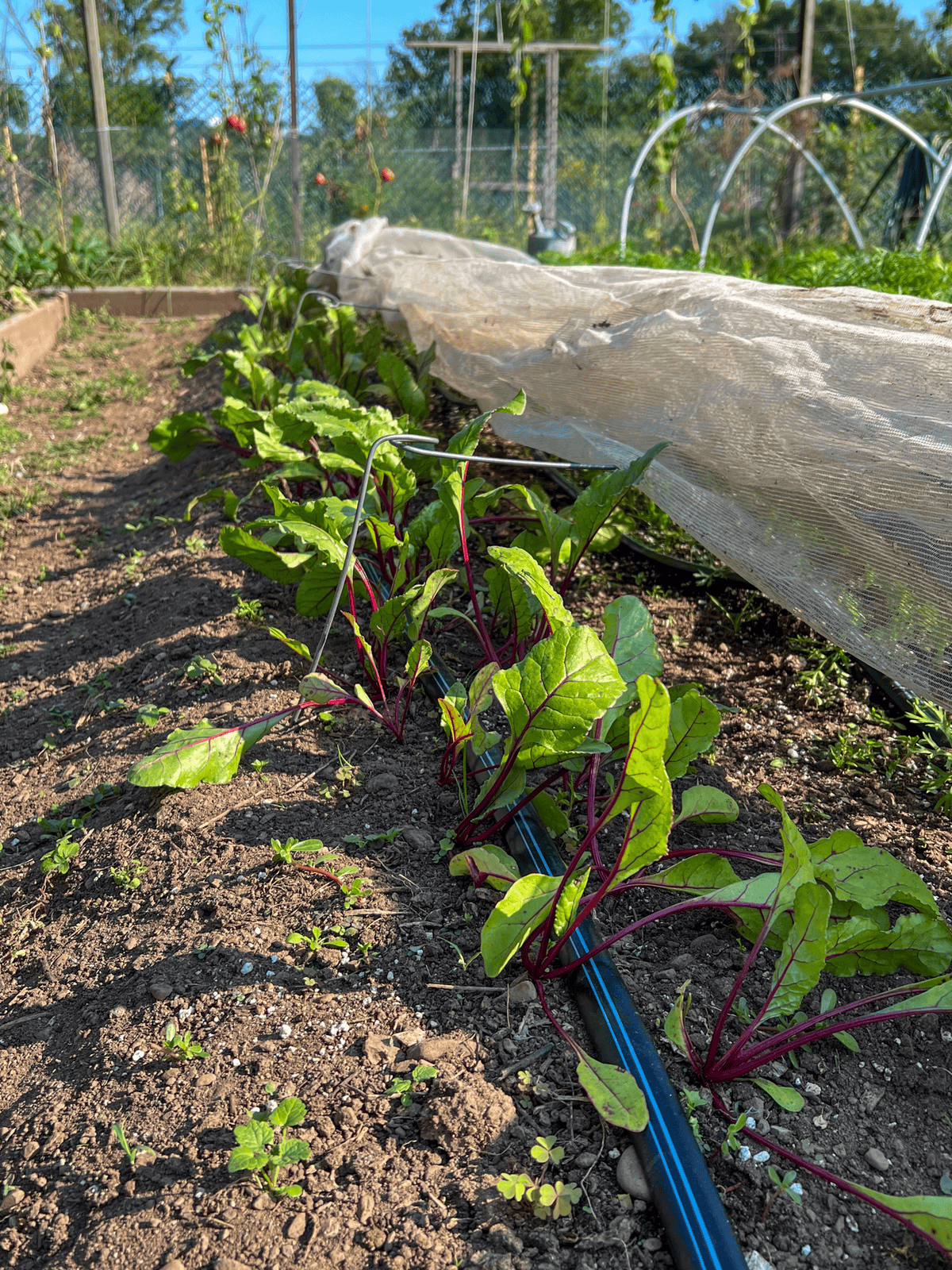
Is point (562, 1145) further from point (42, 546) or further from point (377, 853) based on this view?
point (42, 546)

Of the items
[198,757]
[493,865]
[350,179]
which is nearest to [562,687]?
[493,865]

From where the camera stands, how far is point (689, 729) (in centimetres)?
140

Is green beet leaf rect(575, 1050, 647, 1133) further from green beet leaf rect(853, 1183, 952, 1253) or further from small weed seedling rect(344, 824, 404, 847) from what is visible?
small weed seedling rect(344, 824, 404, 847)

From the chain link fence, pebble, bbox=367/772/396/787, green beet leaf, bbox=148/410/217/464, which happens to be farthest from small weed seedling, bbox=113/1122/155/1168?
the chain link fence

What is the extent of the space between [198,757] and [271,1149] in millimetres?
621

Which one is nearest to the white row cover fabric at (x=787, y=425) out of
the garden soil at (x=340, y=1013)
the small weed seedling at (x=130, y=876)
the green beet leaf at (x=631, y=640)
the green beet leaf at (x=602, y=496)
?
the green beet leaf at (x=602, y=496)

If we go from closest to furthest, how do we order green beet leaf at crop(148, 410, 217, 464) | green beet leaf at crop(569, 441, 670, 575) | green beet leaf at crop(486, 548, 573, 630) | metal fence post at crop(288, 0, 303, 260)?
green beet leaf at crop(486, 548, 573, 630), green beet leaf at crop(569, 441, 670, 575), green beet leaf at crop(148, 410, 217, 464), metal fence post at crop(288, 0, 303, 260)

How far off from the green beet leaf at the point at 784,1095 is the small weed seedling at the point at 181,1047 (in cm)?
65

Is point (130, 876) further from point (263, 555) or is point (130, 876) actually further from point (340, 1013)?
point (263, 555)

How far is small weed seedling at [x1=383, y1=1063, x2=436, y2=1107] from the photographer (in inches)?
40.7

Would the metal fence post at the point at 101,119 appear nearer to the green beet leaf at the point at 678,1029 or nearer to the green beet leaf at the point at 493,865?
the green beet leaf at the point at 493,865

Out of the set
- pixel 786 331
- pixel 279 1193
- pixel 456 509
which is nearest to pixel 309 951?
pixel 279 1193

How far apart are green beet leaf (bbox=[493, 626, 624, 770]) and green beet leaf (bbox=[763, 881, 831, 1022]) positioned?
0.33 m

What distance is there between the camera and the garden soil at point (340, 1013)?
0.92m
